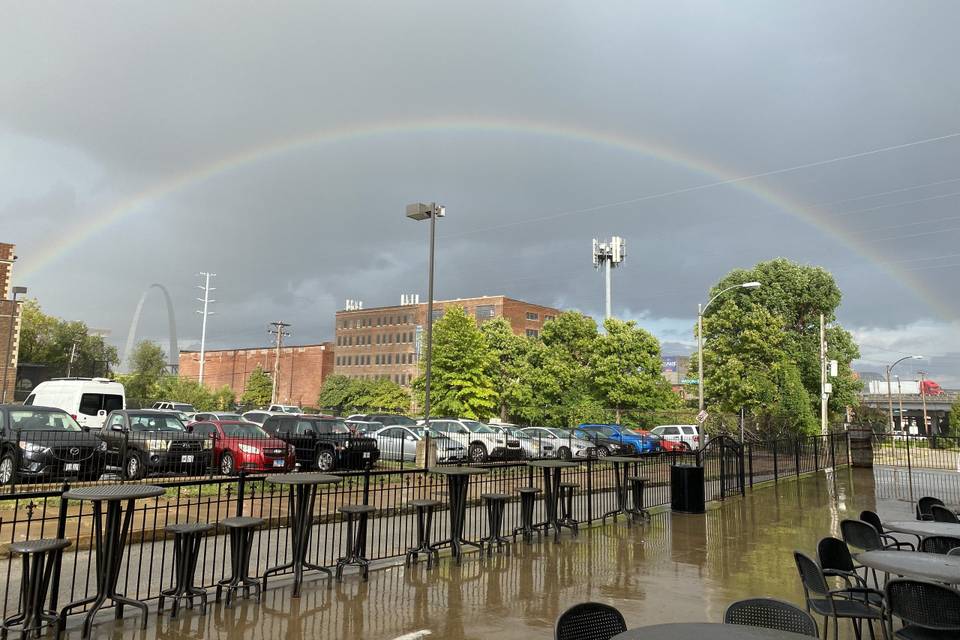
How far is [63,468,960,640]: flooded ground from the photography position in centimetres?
634

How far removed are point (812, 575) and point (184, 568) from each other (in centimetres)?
608

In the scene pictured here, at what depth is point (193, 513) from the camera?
1371 cm

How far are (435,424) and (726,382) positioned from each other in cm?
2162

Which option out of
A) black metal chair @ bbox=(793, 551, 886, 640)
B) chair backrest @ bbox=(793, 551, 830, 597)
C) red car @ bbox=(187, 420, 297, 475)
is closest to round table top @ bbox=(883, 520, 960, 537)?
black metal chair @ bbox=(793, 551, 886, 640)

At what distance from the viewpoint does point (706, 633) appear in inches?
149

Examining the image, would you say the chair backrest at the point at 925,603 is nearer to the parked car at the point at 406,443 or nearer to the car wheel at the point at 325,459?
the car wheel at the point at 325,459

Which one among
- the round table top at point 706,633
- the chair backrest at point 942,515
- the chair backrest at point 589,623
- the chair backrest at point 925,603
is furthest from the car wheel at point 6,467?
the chair backrest at point 942,515

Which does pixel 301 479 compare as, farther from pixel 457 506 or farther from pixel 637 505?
pixel 637 505

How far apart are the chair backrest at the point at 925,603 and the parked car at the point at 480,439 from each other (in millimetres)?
20225

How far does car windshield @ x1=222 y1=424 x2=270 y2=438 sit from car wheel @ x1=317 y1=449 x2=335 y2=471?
2.09m

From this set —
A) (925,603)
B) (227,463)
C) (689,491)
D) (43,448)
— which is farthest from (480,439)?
(925,603)

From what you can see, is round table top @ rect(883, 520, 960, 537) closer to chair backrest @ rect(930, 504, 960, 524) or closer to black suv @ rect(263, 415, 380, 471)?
chair backrest @ rect(930, 504, 960, 524)

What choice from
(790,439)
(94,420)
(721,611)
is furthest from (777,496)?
(94,420)

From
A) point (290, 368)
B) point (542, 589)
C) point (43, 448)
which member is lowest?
point (542, 589)
